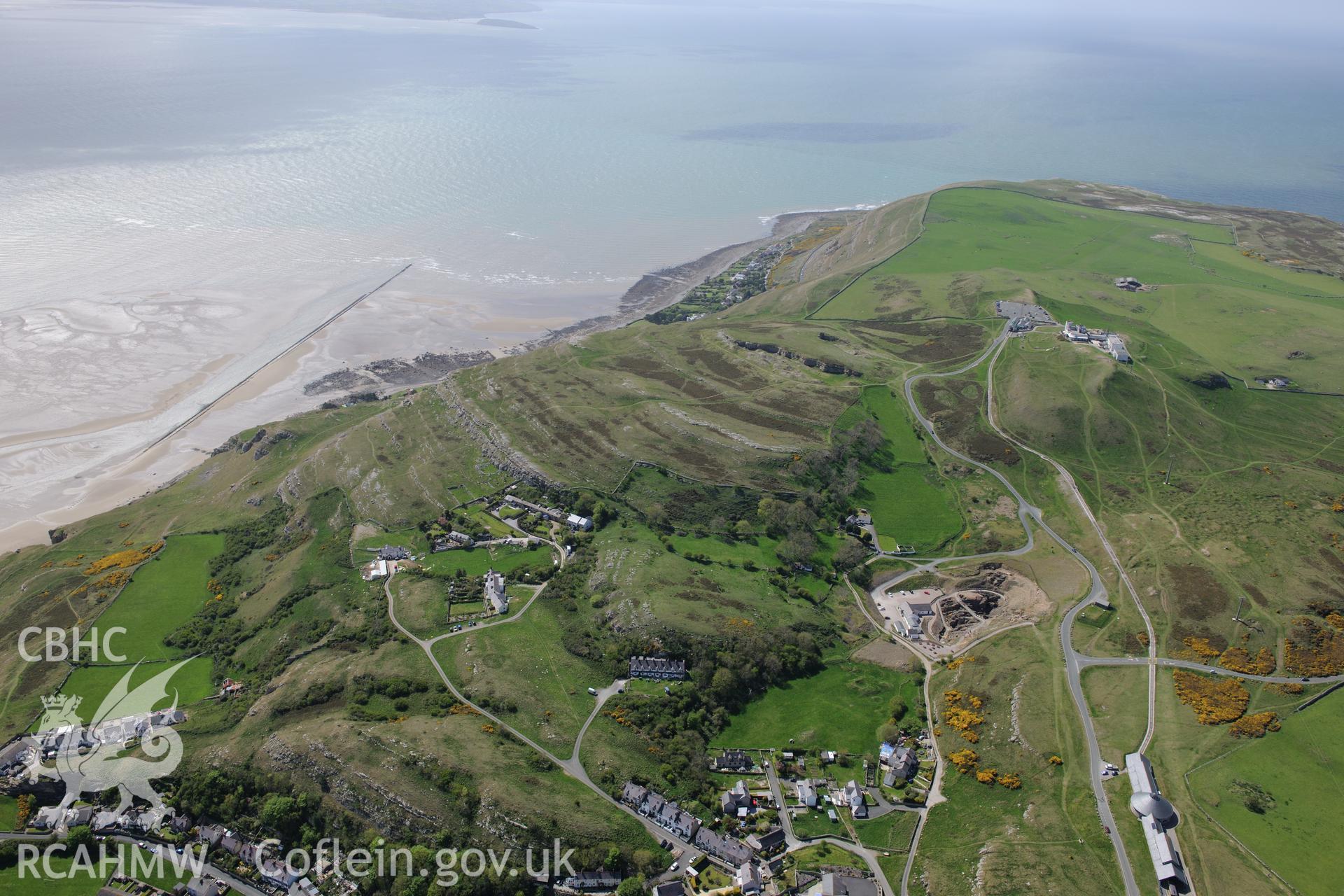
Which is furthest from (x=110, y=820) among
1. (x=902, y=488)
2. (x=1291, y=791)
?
(x=1291, y=791)

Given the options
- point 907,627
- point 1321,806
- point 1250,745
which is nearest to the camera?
point 1321,806

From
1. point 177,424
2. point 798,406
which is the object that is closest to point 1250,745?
point 798,406

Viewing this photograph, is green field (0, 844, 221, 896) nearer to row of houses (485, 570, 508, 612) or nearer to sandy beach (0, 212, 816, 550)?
row of houses (485, 570, 508, 612)

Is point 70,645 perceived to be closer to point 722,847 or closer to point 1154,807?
point 722,847

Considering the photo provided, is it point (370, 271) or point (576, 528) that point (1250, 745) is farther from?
point (370, 271)

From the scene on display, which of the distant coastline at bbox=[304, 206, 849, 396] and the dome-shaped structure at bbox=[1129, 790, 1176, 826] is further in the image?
the distant coastline at bbox=[304, 206, 849, 396]

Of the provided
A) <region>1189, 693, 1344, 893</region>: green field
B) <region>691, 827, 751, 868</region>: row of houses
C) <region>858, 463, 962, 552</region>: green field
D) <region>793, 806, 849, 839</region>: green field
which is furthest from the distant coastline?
<region>1189, 693, 1344, 893</region>: green field
